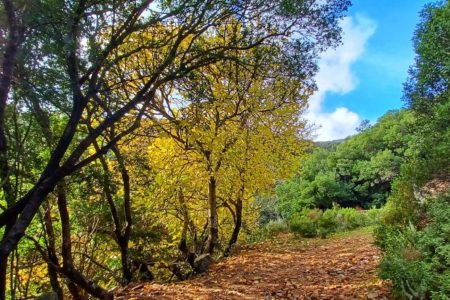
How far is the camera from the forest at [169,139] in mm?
5172

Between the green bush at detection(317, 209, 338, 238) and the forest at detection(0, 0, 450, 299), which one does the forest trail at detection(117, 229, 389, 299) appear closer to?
the forest at detection(0, 0, 450, 299)

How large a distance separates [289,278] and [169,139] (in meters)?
4.87

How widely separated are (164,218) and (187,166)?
209cm

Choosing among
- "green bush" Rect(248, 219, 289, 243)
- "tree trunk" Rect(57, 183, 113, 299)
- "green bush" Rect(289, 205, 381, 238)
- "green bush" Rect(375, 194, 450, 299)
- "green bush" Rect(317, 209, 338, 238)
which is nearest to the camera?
"green bush" Rect(375, 194, 450, 299)

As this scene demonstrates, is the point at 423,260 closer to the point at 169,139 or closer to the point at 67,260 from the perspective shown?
the point at 67,260

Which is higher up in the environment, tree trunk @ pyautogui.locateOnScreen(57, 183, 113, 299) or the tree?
the tree

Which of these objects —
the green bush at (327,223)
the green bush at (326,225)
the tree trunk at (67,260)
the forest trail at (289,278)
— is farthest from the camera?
the green bush at (327,223)

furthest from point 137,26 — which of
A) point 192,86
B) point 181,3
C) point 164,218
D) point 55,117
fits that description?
point 164,218

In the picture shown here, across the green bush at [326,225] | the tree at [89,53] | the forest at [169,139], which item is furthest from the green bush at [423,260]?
the green bush at [326,225]

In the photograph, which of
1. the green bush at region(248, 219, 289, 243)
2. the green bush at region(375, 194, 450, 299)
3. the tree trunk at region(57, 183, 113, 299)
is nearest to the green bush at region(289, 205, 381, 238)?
the green bush at region(248, 219, 289, 243)

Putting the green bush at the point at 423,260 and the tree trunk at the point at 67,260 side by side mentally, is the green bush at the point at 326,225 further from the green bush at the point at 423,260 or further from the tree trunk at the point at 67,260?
the tree trunk at the point at 67,260

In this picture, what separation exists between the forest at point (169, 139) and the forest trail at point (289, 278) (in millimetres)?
127

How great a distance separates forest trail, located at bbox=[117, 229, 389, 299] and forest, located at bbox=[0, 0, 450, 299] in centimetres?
13

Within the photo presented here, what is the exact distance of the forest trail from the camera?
588 centimetres
